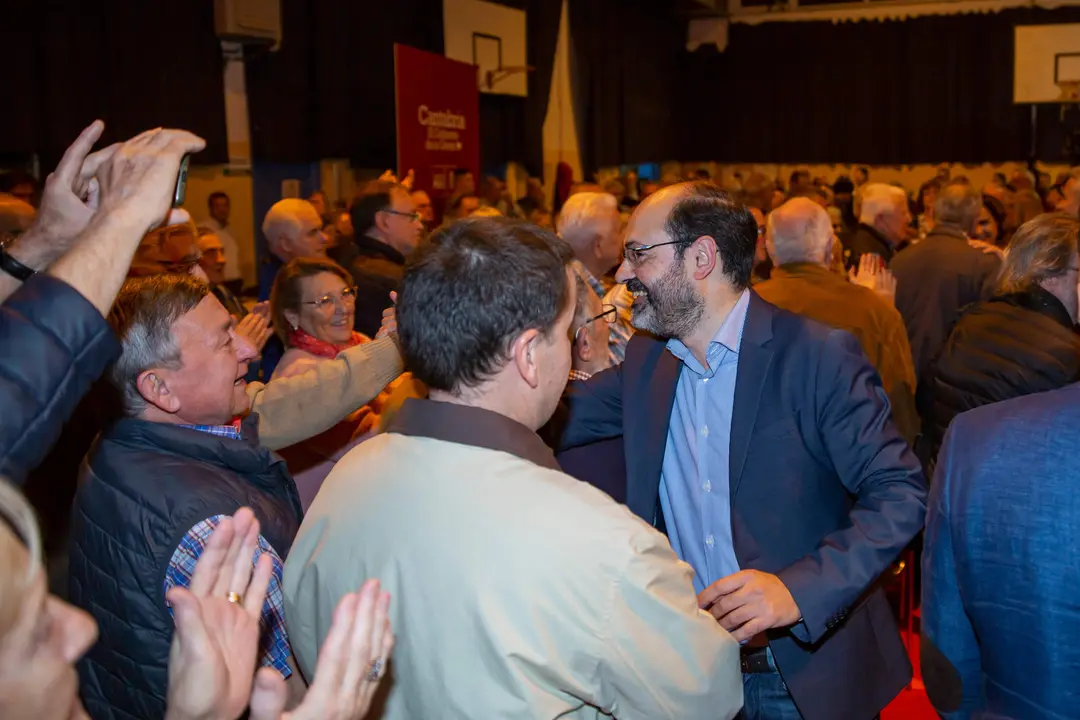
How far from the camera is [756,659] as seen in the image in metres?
1.94

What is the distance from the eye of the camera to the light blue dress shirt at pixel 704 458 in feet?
6.40

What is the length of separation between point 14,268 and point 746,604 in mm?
1241

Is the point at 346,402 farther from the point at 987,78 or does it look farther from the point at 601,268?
the point at 987,78

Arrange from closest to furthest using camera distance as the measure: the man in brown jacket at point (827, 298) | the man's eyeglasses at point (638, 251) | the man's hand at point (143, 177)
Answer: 1. the man's hand at point (143, 177)
2. the man's eyeglasses at point (638, 251)
3. the man in brown jacket at point (827, 298)

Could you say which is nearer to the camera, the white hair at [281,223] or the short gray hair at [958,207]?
the short gray hair at [958,207]

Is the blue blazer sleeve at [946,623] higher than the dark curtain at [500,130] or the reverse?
the reverse

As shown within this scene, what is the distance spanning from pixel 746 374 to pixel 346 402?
92cm

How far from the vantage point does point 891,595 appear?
4188mm

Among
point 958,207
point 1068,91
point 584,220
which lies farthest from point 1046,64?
point 584,220

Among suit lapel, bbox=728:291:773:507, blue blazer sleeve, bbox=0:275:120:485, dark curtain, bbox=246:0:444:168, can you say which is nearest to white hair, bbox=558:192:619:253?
suit lapel, bbox=728:291:773:507

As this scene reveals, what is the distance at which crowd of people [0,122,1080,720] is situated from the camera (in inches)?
44.6

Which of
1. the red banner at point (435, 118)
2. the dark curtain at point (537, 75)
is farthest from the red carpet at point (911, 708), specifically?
the dark curtain at point (537, 75)

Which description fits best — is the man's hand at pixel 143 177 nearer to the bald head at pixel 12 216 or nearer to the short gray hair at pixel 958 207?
the bald head at pixel 12 216

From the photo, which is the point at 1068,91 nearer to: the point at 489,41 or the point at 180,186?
the point at 489,41
